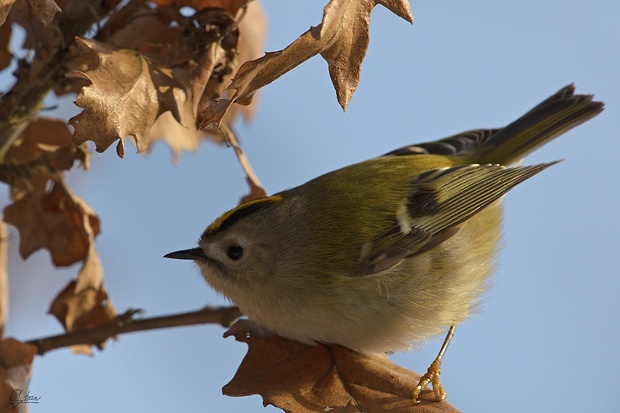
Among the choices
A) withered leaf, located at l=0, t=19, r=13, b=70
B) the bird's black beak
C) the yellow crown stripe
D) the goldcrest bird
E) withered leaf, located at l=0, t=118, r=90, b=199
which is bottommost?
the goldcrest bird

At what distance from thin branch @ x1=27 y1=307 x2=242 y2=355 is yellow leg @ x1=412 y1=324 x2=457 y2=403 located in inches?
21.6

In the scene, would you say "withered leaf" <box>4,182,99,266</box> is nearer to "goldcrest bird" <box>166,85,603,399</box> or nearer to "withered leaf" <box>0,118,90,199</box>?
"withered leaf" <box>0,118,90,199</box>

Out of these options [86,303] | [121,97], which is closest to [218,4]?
[121,97]

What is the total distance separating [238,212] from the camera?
2104 mm

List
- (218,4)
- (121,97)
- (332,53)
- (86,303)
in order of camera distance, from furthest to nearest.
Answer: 1. (86,303)
2. (218,4)
3. (121,97)
4. (332,53)

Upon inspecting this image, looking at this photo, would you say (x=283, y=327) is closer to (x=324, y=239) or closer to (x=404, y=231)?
(x=324, y=239)

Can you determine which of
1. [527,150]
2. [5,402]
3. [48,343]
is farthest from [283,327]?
[527,150]

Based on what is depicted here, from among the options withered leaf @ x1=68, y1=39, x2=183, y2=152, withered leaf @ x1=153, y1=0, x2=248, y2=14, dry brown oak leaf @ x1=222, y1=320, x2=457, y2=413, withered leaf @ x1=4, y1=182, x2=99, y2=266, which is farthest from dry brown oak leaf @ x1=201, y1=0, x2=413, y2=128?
withered leaf @ x1=4, y1=182, x2=99, y2=266

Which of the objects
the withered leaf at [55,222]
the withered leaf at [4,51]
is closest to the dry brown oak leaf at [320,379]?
the withered leaf at [55,222]

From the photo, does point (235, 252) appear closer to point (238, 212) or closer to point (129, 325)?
point (238, 212)

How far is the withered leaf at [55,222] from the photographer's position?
206 cm

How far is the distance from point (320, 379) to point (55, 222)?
2.77 feet

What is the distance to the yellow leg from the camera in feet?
5.83

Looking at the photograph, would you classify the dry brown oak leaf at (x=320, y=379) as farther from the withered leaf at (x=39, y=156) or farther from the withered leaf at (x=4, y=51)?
the withered leaf at (x=4, y=51)
